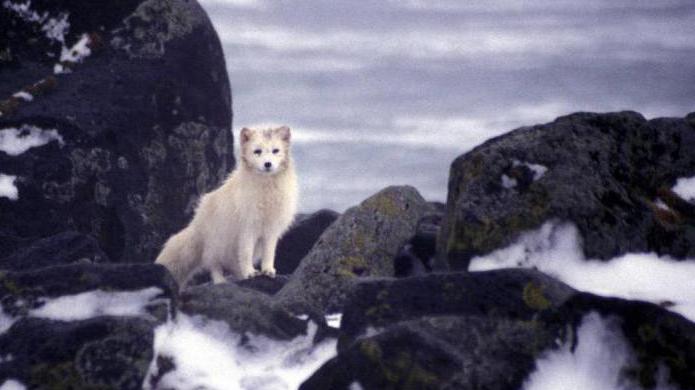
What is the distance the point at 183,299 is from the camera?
805 centimetres

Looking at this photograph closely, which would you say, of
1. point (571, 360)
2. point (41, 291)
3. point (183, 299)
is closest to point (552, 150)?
point (571, 360)

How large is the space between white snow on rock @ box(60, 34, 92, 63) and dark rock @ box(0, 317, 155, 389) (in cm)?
881

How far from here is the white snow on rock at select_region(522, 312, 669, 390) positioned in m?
7.00

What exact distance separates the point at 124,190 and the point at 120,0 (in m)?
3.30

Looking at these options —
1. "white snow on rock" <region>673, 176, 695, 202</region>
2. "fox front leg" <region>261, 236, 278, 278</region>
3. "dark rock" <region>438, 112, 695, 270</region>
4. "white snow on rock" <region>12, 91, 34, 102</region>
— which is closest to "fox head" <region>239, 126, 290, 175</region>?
"fox front leg" <region>261, 236, 278, 278</region>

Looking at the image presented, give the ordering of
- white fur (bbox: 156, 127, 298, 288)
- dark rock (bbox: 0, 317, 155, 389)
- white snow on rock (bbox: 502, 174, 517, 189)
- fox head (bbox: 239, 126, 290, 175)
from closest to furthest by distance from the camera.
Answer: dark rock (bbox: 0, 317, 155, 389) < white snow on rock (bbox: 502, 174, 517, 189) < fox head (bbox: 239, 126, 290, 175) < white fur (bbox: 156, 127, 298, 288)

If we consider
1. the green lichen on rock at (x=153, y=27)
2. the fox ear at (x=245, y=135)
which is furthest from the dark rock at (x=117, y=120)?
the fox ear at (x=245, y=135)

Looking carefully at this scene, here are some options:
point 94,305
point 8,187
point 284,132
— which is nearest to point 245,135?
point 284,132

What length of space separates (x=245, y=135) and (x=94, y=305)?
16.6ft

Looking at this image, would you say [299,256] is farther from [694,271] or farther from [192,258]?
[694,271]

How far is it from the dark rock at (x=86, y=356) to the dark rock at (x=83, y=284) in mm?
406

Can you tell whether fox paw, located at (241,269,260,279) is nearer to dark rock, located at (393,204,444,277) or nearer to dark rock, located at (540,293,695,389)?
dark rock, located at (393,204,444,277)

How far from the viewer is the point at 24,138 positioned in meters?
14.0

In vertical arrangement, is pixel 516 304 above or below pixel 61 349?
above
